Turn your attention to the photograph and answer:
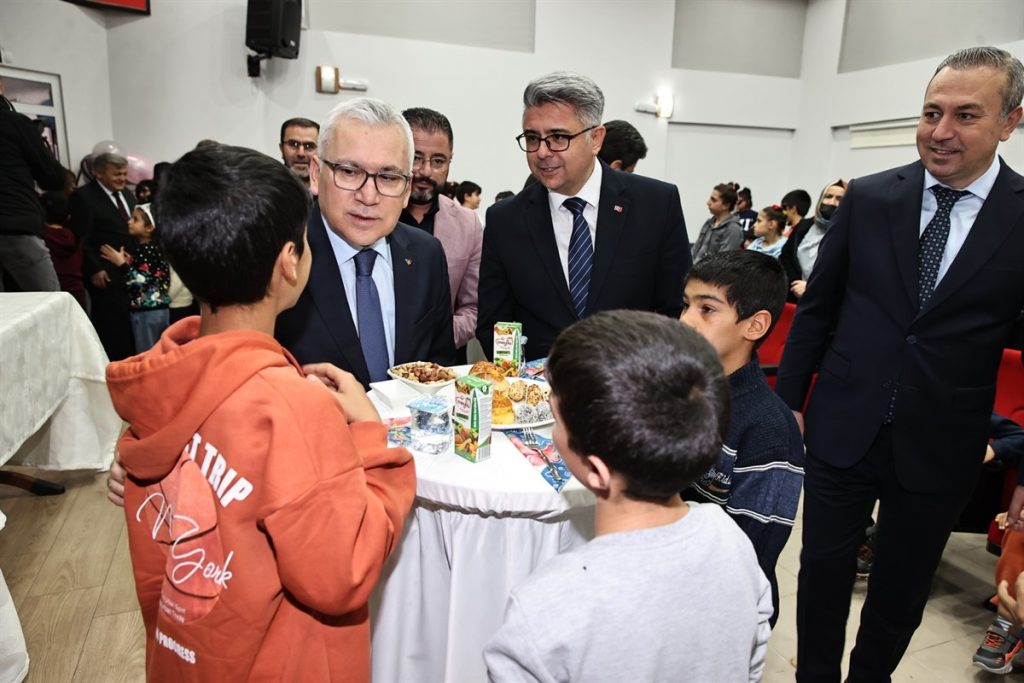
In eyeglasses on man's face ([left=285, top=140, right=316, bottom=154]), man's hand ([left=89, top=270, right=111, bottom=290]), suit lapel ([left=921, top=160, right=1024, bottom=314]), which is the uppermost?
eyeglasses on man's face ([left=285, top=140, right=316, bottom=154])

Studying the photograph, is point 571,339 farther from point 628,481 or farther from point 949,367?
point 949,367

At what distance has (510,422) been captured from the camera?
1.66 m

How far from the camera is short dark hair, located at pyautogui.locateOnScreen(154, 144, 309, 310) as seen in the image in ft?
3.09

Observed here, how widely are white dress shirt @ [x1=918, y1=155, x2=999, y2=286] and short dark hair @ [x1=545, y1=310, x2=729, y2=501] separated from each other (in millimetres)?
1232

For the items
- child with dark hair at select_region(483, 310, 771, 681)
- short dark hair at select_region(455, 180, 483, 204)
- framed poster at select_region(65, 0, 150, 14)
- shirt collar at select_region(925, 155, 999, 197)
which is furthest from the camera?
short dark hair at select_region(455, 180, 483, 204)

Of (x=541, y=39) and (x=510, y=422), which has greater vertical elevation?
(x=541, y=39)

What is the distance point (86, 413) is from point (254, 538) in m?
3.05

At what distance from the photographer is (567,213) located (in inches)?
92.2

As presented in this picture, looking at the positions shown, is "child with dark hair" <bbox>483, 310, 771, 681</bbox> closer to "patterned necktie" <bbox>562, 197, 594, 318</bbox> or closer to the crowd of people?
the crowd of people

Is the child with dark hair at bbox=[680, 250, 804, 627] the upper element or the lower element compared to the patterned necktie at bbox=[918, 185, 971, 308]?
lower

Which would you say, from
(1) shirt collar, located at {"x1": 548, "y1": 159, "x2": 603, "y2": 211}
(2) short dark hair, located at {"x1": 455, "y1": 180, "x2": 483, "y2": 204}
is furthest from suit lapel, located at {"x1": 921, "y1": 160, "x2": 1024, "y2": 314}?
(2) short dark hair, located at {"x1": 455, "y1": 180, "x2": 483, "y2": 204}

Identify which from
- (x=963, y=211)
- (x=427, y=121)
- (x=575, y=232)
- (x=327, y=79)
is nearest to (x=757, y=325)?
(x=963, y=211)

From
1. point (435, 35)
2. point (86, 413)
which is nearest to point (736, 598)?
point (86, 413)

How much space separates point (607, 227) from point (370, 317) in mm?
912
